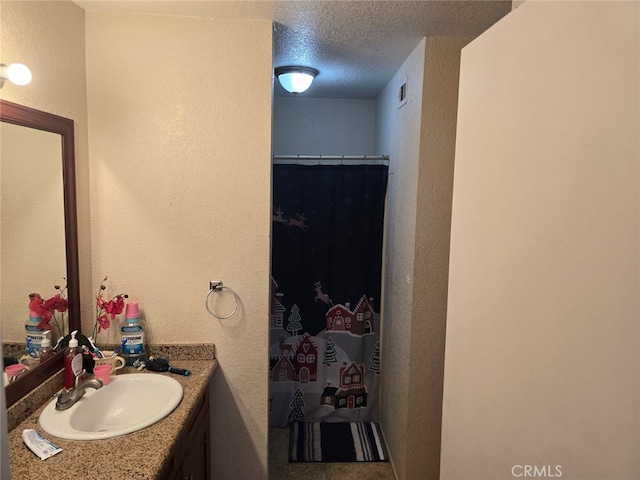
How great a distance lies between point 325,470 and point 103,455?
5.40ft

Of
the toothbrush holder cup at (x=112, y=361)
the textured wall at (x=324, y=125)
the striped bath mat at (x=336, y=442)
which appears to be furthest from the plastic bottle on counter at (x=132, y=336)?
the textured wall at (x=324, y=125)

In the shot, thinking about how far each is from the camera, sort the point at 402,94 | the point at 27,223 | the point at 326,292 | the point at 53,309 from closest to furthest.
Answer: the point at 27,223 → the point at 53,309 → the point at 402,94 → the point at 326,292

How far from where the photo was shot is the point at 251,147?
75.4 inches

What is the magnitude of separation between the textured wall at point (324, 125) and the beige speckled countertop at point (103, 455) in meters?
2.43

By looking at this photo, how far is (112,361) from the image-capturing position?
5.78 feet

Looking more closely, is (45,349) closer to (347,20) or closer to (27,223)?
(27,223)

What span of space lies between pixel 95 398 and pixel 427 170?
1.75 metres

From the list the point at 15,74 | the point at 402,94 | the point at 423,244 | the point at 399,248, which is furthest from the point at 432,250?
the point at 15,74

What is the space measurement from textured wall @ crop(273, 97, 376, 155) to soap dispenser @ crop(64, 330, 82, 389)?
2.16m

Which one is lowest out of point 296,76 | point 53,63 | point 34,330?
point 34,330

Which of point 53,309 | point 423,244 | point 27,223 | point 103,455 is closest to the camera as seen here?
point 103,455

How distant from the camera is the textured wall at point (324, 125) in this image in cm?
337

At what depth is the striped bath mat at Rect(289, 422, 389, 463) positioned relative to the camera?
263 cm

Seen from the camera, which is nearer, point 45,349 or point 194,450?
point 45,349
